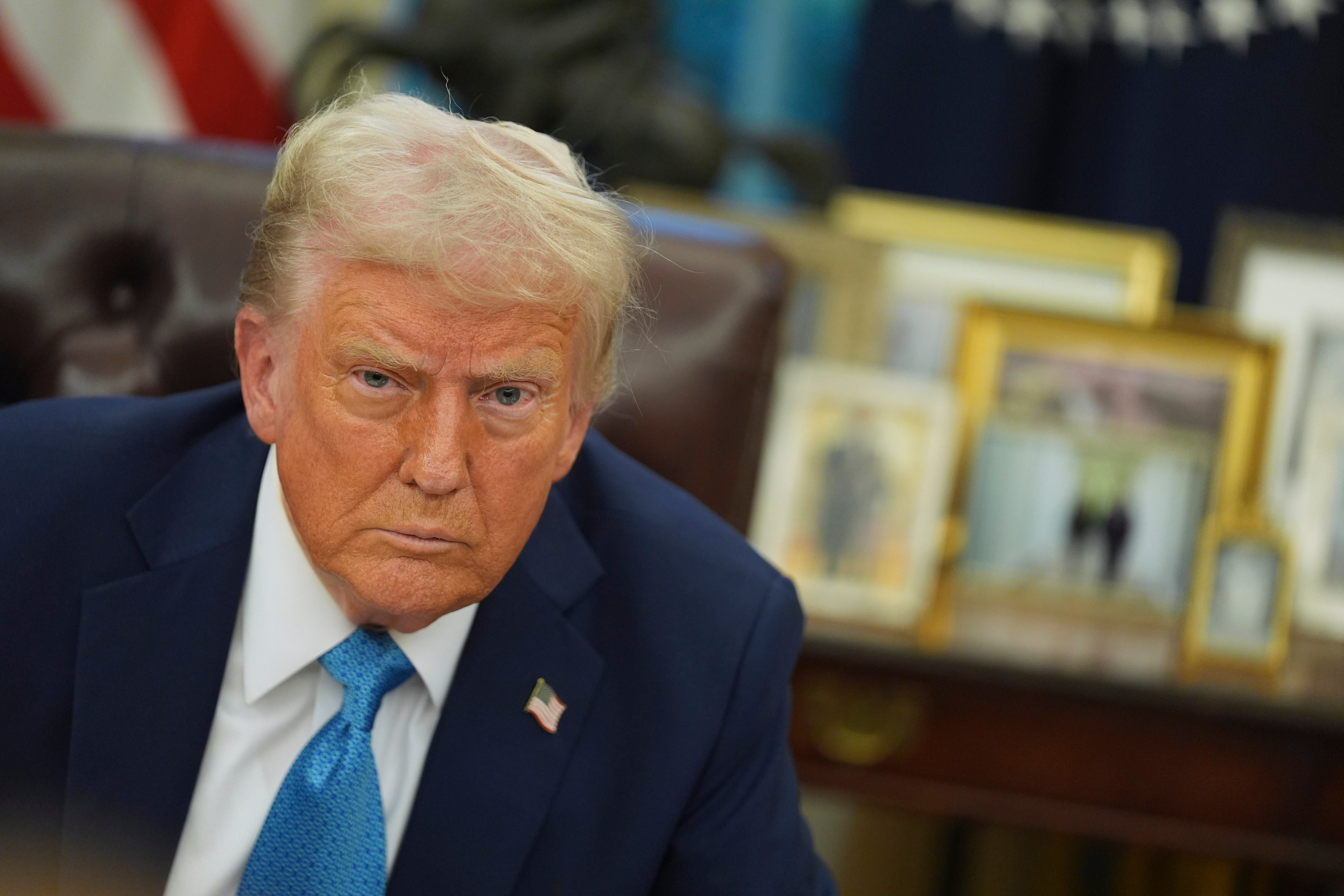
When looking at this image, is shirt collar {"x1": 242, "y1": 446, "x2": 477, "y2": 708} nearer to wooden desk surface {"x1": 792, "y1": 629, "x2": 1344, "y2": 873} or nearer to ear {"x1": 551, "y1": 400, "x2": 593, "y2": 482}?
ear {"x1": 551, "y1": 400, "x2": 593, "y2": 482}

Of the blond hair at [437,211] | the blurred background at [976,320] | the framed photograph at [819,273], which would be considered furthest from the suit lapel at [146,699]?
the framed photograph at [819,273]

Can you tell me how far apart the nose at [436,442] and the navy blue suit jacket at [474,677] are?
0.89ft

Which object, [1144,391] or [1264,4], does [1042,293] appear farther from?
[1264,4]

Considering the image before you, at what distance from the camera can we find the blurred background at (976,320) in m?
1.79

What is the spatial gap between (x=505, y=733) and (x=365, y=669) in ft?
0.45

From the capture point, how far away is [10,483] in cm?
115

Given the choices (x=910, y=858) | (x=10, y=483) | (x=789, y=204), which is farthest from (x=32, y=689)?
(x=910, y=858)

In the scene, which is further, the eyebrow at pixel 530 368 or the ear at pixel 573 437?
the ear at pixel 573 437

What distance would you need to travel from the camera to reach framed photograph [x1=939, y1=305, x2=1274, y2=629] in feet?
7.04

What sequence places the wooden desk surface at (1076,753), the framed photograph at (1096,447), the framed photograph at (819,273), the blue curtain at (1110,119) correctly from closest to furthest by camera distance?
1. the wooden desk surface at (1076,753)
2. the framed photograph at (1096,447)
3. the framed photograph at (819,273)
4. the blue curtain at (1110,119)

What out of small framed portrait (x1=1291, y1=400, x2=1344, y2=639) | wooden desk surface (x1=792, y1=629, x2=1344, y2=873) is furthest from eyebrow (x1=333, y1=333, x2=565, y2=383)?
small framed portrait (x1=1291, y1=400, x2=1344, y2=639)

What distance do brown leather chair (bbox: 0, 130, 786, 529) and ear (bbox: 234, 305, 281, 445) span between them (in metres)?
0.32

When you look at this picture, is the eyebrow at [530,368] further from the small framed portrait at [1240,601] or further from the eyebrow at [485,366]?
the small framed portrait at [1240,601]

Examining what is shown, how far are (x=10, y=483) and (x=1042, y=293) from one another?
1748 mm
